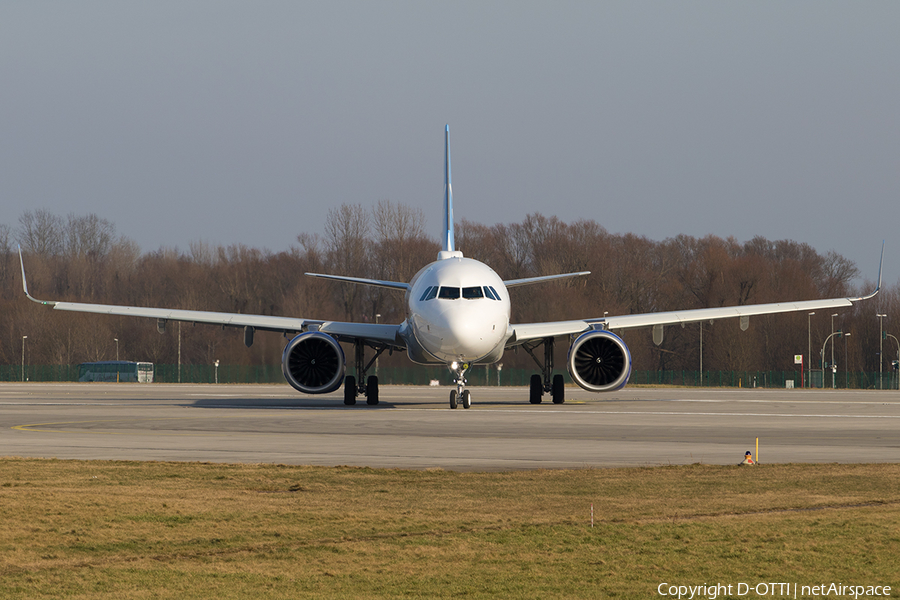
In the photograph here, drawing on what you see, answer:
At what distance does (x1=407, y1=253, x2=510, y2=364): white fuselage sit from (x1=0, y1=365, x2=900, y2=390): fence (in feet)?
173

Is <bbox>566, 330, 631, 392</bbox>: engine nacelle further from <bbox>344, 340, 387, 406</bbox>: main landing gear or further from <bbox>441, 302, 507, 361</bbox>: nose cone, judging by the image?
<bbox>344, 340, 387, 406</bbox>: main landing gear

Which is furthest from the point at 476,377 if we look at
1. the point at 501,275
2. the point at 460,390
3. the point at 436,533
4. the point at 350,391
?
the point at 436,533

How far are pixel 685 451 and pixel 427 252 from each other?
88115 mm

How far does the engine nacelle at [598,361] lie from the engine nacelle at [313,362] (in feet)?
24.3

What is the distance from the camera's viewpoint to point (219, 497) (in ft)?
38.5

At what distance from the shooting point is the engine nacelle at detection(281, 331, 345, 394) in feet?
110

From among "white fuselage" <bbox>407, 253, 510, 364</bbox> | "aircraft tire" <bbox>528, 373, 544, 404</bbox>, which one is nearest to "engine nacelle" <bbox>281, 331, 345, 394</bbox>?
"white fuselage" <bbox>407, 253, 510, 364</bbox>

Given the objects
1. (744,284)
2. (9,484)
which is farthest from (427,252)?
(9,484)

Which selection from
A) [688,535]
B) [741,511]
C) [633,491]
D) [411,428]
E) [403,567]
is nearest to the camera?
[403,567]

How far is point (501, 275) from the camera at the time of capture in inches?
4131

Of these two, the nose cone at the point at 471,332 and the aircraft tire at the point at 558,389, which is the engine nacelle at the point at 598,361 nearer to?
the nose cone at the point at 471,332

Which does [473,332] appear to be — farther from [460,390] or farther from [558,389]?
[558,389]

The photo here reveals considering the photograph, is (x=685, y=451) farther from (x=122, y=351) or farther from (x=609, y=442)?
(x=122, y=351)

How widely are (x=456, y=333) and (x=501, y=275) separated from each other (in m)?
74.7
